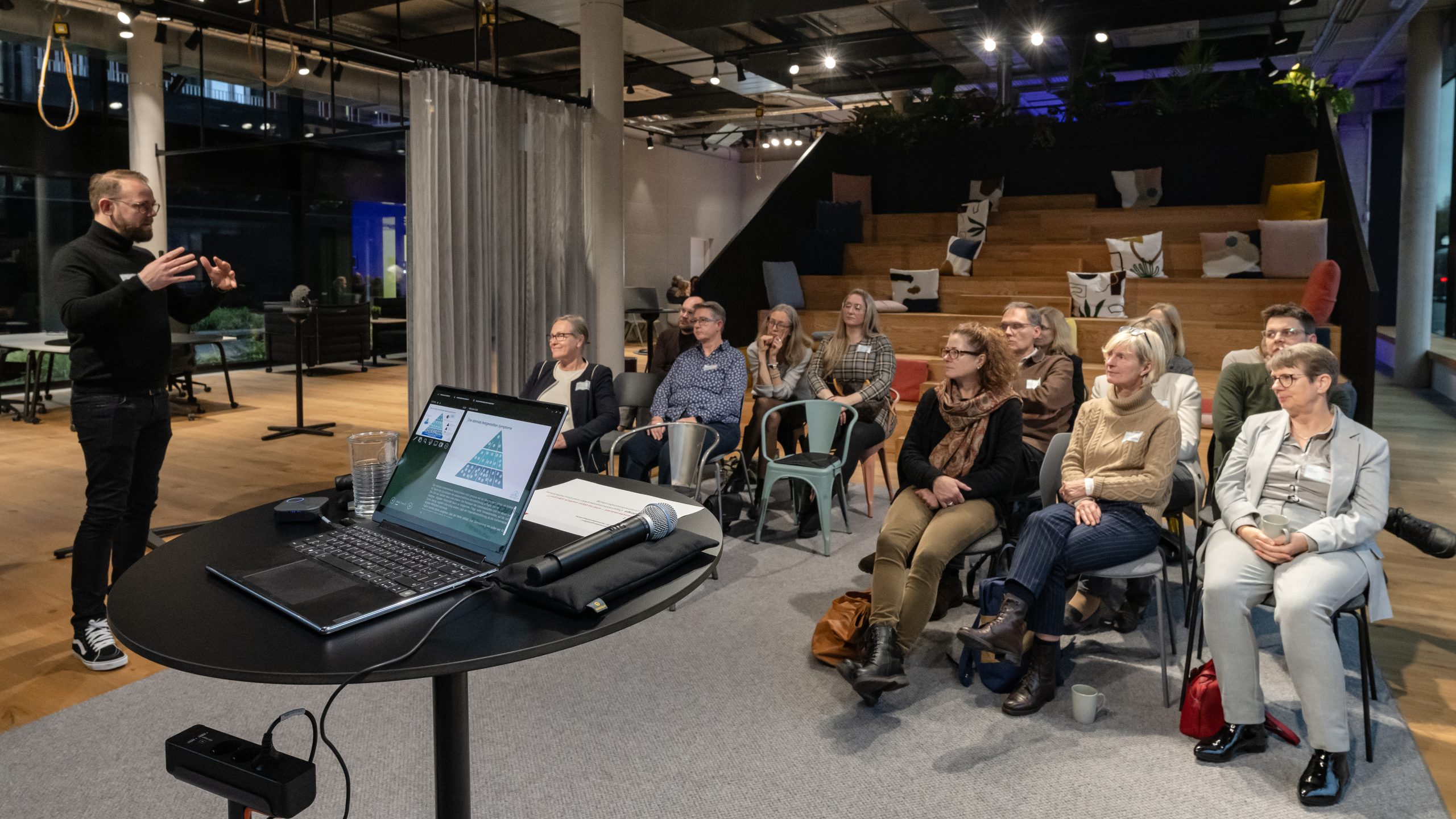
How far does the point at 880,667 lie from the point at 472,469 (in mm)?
1711

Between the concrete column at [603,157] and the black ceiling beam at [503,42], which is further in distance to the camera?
the black ceiling beam at [503,42]

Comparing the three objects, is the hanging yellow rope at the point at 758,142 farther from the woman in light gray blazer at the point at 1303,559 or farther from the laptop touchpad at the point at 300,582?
the laptop touchpad at the point at 300,582

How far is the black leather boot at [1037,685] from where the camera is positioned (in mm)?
3016

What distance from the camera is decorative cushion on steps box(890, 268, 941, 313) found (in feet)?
27.4

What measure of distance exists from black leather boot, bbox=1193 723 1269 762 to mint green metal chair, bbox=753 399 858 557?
2.09 metres

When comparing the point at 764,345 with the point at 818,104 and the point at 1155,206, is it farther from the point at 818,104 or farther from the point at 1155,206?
the point at 818,104

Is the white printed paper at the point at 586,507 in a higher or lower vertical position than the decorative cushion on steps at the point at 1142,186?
lower

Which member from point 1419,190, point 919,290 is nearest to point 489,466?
point 919,290

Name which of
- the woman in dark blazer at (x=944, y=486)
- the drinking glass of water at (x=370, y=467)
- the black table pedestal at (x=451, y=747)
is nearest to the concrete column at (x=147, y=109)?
the woman in dark blazer at (x=944, y=486)

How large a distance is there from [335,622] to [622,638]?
89.7 inches

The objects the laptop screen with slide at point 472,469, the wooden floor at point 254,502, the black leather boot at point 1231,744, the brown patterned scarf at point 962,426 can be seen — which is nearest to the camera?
the laptop screen with slide at point 472,469

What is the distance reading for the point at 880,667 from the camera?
9.93ft

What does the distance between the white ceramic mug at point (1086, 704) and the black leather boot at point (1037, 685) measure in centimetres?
10

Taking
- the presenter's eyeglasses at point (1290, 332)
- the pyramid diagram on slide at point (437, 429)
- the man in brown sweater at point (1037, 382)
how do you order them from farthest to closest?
the man in brown sweater at point (1037, 382) → the presenter's eyeglasses at point (1290, 332) → the pyramid diagram on slide at point (437, 429)
